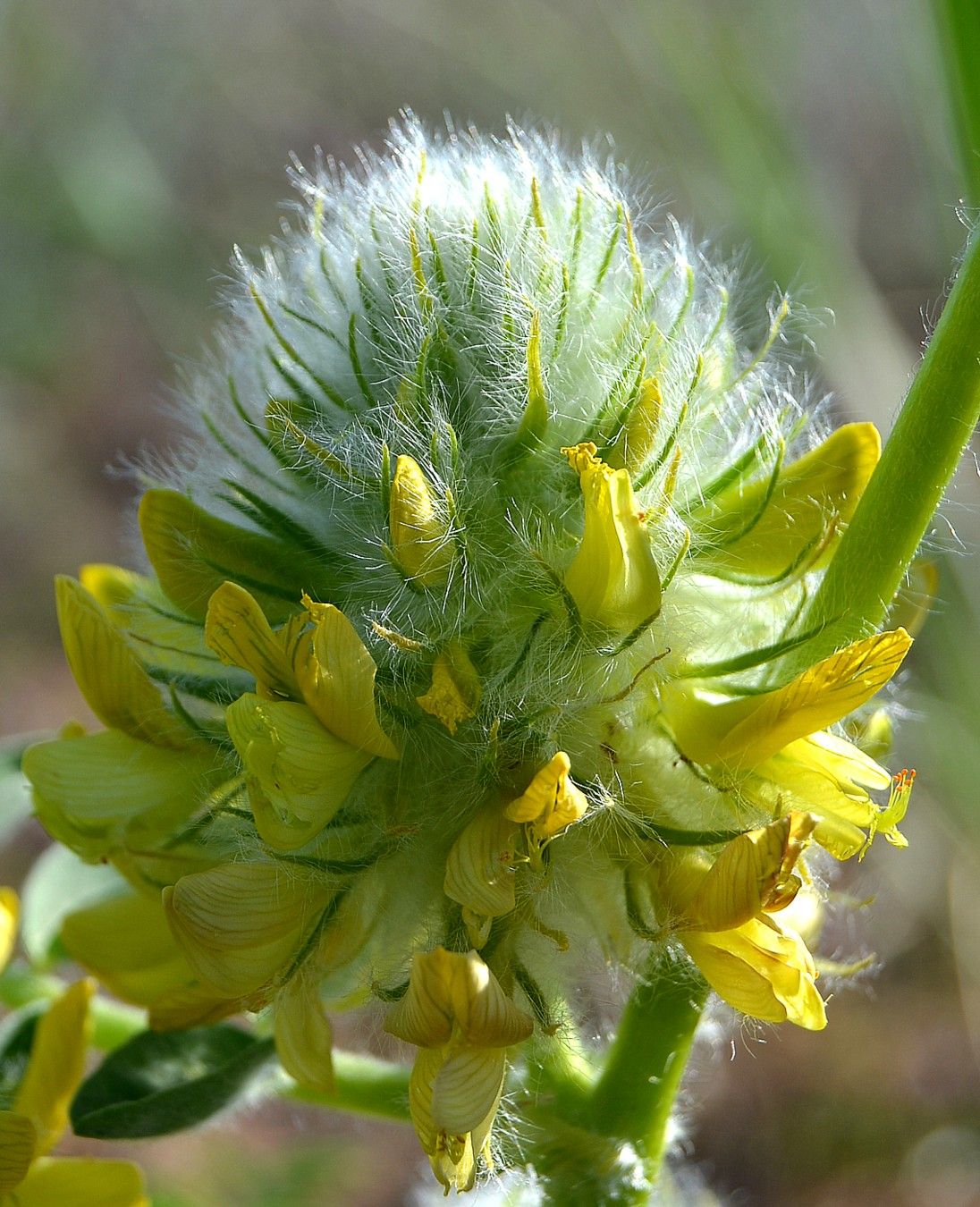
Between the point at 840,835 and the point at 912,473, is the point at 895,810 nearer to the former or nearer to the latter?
the point at 840,835

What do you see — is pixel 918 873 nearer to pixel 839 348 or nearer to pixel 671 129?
pixel 839 348

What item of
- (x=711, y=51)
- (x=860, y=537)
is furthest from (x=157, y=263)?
(x=860, y=537)

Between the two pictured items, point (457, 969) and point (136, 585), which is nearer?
point (457, 969)

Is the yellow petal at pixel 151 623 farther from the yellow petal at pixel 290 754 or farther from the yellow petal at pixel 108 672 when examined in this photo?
the yellow petal at pixel 290 754

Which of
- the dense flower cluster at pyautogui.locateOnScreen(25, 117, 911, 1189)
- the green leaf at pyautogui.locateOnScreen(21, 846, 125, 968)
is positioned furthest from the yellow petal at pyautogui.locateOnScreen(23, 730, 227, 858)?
the green leaf at pyautogui.locateOnScreen(21, 846, 125, 968)

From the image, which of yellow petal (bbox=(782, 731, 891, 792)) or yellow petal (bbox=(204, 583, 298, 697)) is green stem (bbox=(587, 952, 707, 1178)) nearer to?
yellow petal (bbox=(782, 731, 891, 792))

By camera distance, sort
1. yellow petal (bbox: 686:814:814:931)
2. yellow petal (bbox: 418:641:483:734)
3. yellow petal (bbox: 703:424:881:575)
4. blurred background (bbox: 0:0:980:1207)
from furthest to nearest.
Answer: blurred background (bbox: 0:0:980:1207), yellow petal (bbox: 703:424:881:575), yellow petal (bbox: 418:641:483:734), yellow petal (bbox: 686:814:814:931)
